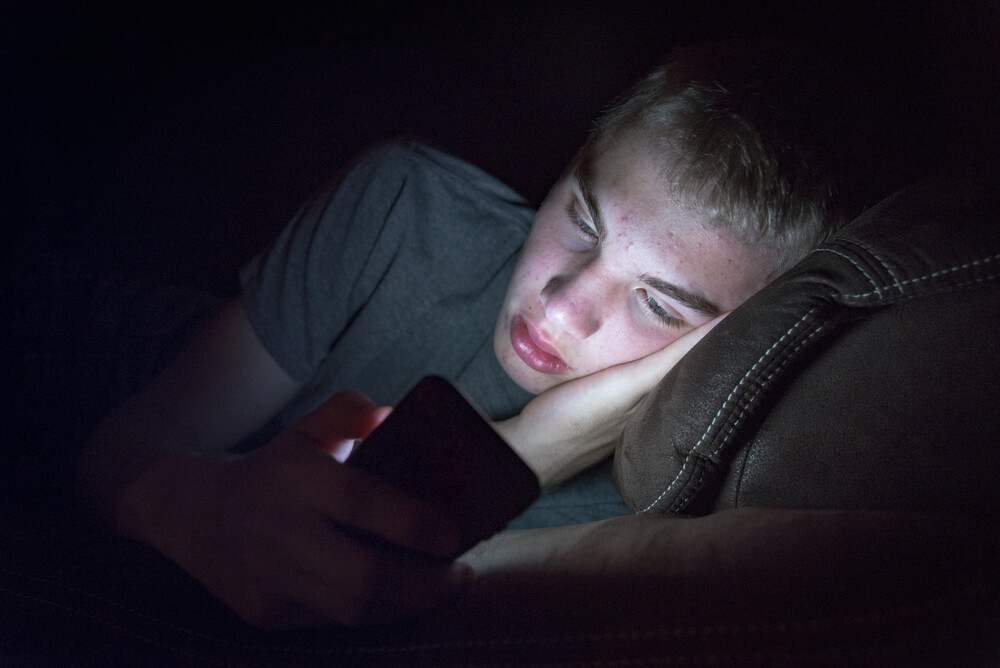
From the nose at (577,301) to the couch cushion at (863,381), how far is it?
0.14 metres

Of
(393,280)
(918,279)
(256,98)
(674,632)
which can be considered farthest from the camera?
(256,98)

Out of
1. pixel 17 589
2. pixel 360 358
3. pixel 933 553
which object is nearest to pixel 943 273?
pixel 933 553

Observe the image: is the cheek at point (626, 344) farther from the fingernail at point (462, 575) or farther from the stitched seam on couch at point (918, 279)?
the fingernail at point (462, 575)

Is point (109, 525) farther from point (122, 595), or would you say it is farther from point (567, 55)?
point (567, 55)

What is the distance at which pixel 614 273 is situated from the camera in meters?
0.66

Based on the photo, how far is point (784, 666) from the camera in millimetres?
327

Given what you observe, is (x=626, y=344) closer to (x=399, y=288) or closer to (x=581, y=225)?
(x=581, y=225)

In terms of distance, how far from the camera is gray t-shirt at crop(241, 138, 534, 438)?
30.3 inches

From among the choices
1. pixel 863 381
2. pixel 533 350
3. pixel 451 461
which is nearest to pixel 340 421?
pixel 451 461

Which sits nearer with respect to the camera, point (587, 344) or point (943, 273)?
point (943, 273)

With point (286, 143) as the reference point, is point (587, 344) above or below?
below

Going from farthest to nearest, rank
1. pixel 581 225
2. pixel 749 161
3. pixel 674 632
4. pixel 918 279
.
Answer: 1. pixel 581 225
2. pixel 749 161
3. pixel 918 279
4. pixel 674 632

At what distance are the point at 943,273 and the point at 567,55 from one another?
81cm

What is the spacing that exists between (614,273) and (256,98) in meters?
0.98
